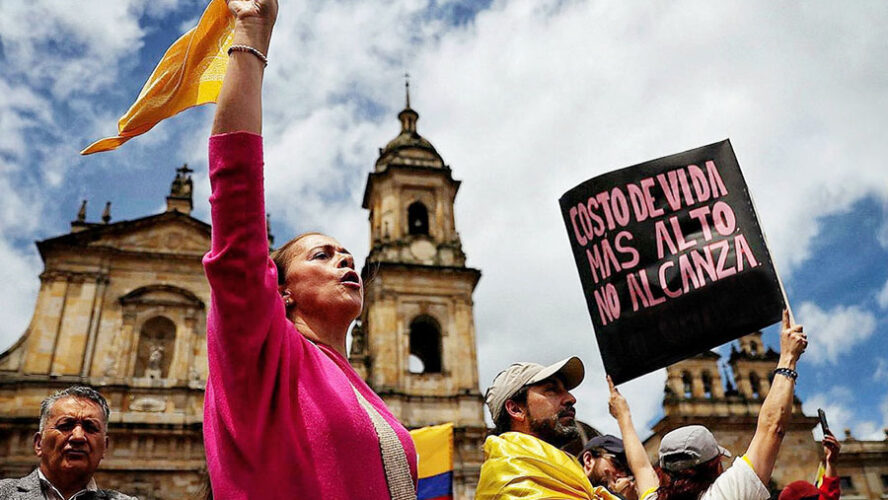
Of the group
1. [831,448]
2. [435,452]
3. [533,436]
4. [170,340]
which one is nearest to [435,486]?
[435,452]

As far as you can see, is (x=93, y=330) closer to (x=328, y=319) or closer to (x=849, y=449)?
(x=328, y=319)

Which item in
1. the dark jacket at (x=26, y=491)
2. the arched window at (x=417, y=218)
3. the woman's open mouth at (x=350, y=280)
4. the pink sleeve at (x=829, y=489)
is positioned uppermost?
the arched window at (x=417, y=218)

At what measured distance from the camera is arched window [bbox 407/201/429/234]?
22250 millimetres

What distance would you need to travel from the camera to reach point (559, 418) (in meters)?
3.20

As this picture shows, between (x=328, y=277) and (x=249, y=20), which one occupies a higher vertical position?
(x=249, y=20)

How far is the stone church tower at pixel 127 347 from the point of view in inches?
642

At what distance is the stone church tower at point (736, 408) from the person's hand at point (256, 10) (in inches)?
997

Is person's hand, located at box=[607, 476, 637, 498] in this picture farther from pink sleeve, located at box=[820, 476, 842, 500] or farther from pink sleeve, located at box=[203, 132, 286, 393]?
pink sleeve, located at box=[203, 132, 286, 393]

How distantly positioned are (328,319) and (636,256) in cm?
289

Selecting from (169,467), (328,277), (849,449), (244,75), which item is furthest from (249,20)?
(849,449)

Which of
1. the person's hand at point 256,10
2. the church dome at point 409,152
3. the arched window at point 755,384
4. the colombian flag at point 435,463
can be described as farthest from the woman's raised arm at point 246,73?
the arched window at point 755,384

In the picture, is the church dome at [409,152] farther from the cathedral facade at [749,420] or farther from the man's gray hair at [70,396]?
the man's gray hair at [70,396]

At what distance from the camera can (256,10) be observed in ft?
5.12

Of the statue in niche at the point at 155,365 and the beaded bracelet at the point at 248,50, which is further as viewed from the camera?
the statue in niche at the point at 155,365
